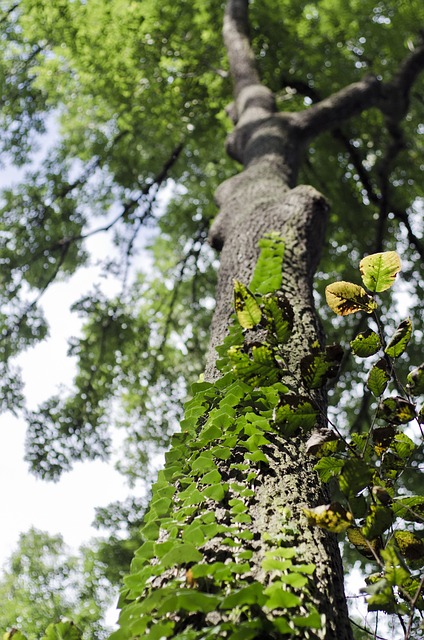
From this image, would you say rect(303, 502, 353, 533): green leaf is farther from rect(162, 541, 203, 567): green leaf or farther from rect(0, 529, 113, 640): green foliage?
rect(0, 529, 113, 640): green foliage

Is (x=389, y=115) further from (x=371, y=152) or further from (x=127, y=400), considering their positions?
(x=127, y=400)

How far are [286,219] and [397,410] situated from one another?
1.70m

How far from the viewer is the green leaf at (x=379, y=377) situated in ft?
4.81

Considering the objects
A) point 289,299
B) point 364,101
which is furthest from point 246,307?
point 364,101

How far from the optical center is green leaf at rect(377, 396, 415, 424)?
1.30 m

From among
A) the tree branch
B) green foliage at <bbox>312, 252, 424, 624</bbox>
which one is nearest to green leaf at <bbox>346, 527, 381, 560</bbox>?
green foliage at <bbox>312, 252, 424, 624</bbox>

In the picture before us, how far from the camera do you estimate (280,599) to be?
3.54ft

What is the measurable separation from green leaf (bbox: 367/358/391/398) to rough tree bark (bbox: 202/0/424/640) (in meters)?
0.35

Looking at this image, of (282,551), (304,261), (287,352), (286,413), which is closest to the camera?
(282,551)

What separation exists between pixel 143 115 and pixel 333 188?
2.91 m

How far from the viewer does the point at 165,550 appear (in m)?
1.28

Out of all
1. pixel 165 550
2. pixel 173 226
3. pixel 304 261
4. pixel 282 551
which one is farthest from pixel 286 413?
pixel 173 226

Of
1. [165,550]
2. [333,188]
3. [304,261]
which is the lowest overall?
[165,550]

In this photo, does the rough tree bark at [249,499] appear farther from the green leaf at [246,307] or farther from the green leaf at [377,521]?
the green leaf at [246,307]
